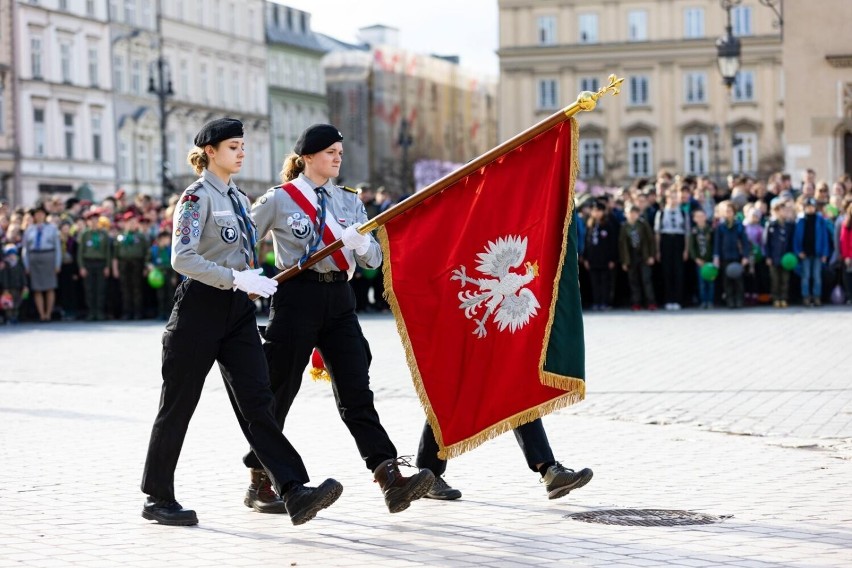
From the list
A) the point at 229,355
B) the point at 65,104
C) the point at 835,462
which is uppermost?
the point at 65,104

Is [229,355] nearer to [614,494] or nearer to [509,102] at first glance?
[614,494]

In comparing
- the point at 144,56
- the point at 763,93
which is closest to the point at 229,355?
the point at 144,56

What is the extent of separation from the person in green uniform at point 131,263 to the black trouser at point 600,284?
7.38m

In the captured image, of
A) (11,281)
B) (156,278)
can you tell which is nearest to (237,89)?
(11,281)

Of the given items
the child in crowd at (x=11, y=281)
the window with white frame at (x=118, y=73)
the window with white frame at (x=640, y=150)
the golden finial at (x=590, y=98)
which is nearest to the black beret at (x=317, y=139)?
the golden finial at (x=590, y=98)

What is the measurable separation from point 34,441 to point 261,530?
4.09 metres

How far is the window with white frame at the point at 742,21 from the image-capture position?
87375 mm

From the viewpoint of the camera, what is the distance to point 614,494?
28.6 ft

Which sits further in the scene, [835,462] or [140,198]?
[140,198]

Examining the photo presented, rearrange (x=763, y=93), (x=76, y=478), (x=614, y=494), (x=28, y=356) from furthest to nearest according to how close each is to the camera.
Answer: (x=763, y=93) < (x=28, y=356) < (x=76, y=478) < (x=614, y=494)

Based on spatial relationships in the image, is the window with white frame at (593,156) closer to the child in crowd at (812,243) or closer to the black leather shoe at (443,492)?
the child in crowd at (812,243)

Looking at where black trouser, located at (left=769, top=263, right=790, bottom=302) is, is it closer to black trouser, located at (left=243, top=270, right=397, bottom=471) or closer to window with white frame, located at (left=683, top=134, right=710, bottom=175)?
black trouser, located at (left=243, top=270, right=397, bottom=471)

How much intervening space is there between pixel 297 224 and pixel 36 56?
61.0 metres

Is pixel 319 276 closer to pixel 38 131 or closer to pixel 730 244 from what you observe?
pixel 730 244
